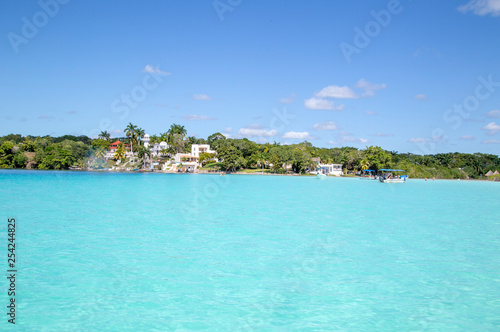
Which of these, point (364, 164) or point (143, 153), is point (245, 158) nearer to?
point (143, 153)

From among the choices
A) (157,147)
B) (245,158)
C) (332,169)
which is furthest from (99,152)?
(332,169)

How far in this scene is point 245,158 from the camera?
11475 cm

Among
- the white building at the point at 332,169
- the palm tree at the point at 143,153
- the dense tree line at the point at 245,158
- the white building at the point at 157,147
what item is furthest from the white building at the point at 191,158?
the white building at the point at 332,169

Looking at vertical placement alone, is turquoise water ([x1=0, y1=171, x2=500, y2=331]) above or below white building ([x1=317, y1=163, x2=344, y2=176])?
below

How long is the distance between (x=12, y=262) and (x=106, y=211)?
11797mm

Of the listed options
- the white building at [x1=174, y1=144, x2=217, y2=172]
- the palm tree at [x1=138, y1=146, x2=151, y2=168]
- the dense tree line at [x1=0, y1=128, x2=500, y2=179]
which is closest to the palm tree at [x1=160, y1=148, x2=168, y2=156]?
the dense tree line at [x1=0, y1=128, x2=500, y2=179]

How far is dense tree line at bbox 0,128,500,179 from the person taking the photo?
340ft

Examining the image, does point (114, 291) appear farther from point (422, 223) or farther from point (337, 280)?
point (422, 223)

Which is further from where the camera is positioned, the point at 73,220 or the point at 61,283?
the point at 73,220

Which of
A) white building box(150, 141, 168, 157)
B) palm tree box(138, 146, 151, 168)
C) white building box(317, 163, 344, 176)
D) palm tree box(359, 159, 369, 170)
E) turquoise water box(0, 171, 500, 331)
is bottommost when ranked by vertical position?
turquoise water box(0, 171, 500, 331)

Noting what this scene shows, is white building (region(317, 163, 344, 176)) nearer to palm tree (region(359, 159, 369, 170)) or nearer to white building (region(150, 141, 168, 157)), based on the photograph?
palm tree (region(359, 159, 369, 170))

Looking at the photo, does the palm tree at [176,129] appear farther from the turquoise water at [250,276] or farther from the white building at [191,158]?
the turquoise water at [250,276]

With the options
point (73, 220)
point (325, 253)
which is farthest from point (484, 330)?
point (73, 220)

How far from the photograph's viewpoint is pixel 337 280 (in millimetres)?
9781
